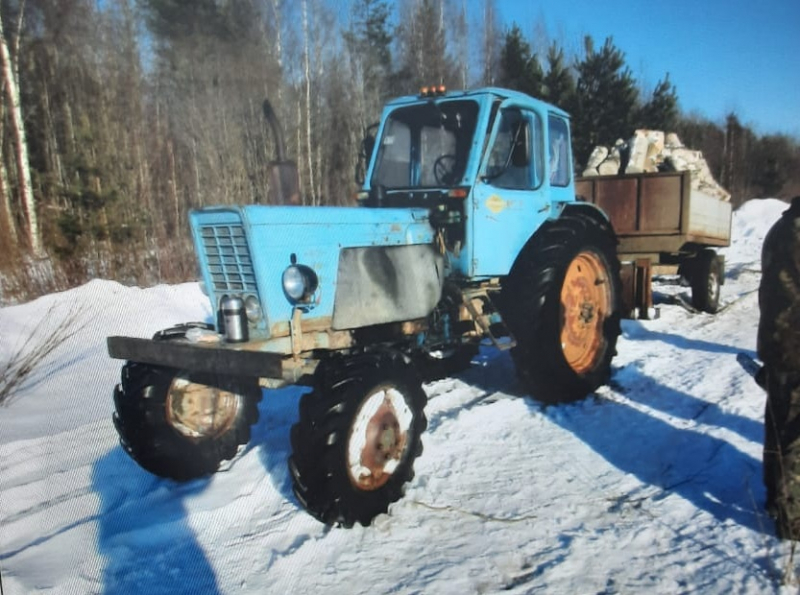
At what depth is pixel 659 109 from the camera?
82.6 feet

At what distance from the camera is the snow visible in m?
3.07

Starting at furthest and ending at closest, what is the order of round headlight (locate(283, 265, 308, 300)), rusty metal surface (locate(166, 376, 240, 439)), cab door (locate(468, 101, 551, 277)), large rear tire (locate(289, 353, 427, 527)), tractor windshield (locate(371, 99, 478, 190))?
tractor windshield (locate(371, 99, 478, 190)) → cab door (locate(468, 101, 551, 277)) → rusty metal surface (locate(166, 376, 240, 439)) → round headlight (locate(283, 265, 308, 300)) → large rear tire (locate(289, 353, 427, 527))

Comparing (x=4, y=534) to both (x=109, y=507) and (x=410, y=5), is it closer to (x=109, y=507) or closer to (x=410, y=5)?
(x=109, y=507)

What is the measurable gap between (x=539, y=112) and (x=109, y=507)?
428 cm

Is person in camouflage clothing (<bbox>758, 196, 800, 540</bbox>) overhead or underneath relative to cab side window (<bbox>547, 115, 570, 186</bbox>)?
underneath

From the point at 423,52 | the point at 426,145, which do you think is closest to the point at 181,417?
the point at 426,145

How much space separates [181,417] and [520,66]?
24443 millimetres

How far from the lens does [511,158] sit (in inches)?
197

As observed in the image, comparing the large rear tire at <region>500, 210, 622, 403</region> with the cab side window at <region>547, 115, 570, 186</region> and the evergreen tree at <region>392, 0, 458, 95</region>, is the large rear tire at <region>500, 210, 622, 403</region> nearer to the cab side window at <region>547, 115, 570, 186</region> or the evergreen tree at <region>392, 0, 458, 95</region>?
the cab side window at <region>547, 115, 570, 186</region>

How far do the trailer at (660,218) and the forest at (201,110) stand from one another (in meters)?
3.71

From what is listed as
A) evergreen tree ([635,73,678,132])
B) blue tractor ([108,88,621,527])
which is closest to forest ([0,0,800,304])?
evergreen tree ([635,73,678,132])

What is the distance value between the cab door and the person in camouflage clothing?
204 centimetres

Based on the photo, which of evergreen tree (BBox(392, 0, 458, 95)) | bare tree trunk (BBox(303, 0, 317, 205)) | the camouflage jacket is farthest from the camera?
evergreen tree (BBox(392, 0, 458, 95))

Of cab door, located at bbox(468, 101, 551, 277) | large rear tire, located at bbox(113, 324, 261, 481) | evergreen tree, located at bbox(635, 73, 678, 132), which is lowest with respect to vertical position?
large rear tire, located at bbox(113, 324, 261, 481)
